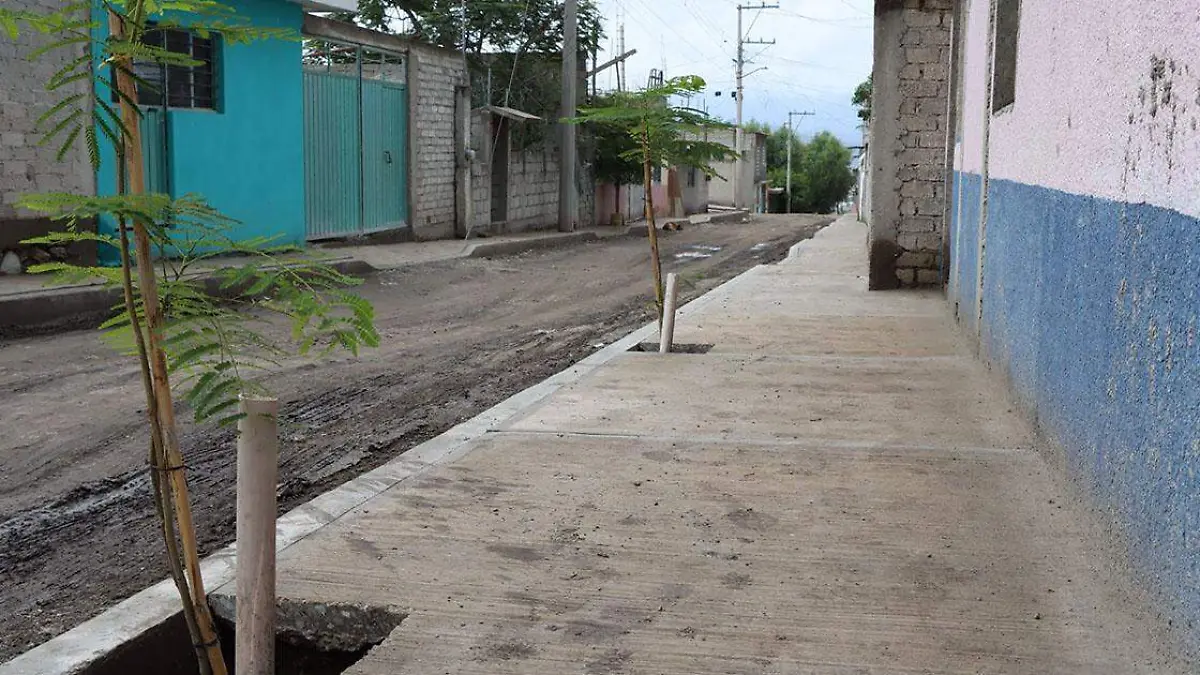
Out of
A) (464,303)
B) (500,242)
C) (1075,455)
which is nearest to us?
(1075,455)

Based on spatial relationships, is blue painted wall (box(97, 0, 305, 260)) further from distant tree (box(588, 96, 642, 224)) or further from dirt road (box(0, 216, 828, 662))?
distant tree (box(588, 96, 642, 224))

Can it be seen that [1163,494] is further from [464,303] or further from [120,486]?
[464,303]

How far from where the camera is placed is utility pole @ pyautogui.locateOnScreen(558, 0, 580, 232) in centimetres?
2905

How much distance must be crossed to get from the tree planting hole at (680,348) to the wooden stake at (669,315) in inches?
3.4

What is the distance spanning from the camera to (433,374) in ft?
31.3

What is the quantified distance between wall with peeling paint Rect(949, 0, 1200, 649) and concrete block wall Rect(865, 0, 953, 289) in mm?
7620

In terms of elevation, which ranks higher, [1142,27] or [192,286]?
[1142,27]

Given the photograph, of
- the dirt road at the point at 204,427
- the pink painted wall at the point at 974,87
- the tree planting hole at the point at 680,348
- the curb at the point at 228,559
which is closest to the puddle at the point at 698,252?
the dirt road at the point at 204,427

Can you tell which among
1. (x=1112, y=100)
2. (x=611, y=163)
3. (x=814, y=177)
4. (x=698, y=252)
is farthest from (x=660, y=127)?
(x=814, y=177)

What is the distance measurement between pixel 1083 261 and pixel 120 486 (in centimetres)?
455

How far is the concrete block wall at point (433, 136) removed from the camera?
2355 centimetres

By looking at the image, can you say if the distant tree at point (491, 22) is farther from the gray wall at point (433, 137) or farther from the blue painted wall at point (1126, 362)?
the blue painted wall at point (1126, 362)

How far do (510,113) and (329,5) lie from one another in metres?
8.23

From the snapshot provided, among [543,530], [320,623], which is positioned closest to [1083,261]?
[543,530]
